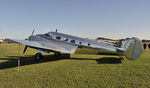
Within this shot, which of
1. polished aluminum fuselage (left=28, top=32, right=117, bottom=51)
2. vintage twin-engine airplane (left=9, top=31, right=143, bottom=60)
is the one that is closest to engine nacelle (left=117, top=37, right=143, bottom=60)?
vintage twin-engine airplane (left=9, top=31, right=143, bottom=60)

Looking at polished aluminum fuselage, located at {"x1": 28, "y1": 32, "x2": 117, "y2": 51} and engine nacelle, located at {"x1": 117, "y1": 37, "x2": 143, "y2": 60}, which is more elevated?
polished aluminum fuselage, located at {"x1": 28, "y1": 32, "x2": 117, "y2": 51}

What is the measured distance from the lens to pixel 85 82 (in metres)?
5.36

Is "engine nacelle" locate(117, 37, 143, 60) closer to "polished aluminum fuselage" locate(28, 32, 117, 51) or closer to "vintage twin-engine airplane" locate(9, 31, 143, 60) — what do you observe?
"vintage twin-engine airplane" locate(9, 31, 143, 60)

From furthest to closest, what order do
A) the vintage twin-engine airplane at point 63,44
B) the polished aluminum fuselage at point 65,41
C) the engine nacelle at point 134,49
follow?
the polished aluminum fuselage at point 65,41 → the vintage twin-engine airplane at point 63,44 → the engine nacelle at point 134,49

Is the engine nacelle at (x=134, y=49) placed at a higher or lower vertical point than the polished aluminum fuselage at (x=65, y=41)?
lower

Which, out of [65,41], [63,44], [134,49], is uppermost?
[65,41]

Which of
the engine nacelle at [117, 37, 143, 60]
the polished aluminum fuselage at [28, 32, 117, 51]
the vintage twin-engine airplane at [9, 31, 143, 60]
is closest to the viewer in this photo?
the engine nacelle at [117, 37, 143, 60]

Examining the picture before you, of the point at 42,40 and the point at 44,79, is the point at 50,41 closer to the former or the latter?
the point at 42,40

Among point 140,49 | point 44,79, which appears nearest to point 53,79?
point 44,79

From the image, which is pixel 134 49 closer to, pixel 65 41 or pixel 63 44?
pixel 65 41

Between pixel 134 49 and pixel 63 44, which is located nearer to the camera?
pixel 134 49

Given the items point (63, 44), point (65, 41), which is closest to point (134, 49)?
point (65, 41)

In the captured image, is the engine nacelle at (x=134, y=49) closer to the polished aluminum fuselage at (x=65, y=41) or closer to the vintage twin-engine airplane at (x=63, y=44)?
the vintage twin-engine airplane at (x=63, y=44)

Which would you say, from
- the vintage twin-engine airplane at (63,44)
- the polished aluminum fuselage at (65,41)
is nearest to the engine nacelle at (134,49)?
the vintage twin-engine airplane at (63,44)
